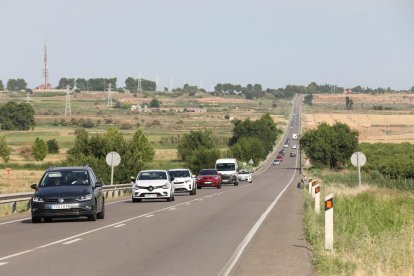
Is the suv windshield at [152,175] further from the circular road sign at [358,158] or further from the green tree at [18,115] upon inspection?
the green tree at [18,115]

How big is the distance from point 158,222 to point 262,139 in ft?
538

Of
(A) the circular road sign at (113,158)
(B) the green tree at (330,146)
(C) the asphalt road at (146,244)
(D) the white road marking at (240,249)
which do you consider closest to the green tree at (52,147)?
(B) the green tree at (330,146)

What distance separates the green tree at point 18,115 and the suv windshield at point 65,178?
567ft

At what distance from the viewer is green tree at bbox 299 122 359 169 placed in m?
148

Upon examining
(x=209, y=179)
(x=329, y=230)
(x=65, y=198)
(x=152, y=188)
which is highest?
(x=329, y=230)

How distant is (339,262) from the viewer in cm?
1477

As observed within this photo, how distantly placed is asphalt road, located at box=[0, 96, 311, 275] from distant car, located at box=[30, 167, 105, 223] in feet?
1.25

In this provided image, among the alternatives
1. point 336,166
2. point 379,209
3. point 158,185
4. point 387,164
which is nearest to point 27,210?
point 158,185

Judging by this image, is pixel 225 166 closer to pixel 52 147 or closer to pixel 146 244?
pixel 146 244

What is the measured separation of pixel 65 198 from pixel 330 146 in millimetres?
125752

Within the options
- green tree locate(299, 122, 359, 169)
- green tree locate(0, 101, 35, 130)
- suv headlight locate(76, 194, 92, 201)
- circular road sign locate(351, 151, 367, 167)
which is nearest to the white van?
circular road sign locate(351, 151, 367, 167)

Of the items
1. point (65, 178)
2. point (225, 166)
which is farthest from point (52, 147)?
point (65, 178)

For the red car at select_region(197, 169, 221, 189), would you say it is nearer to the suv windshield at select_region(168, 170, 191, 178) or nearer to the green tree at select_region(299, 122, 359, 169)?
the suv windshield at select_region(168, 170, 191, 178)

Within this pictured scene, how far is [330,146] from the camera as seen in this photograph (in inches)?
5866
